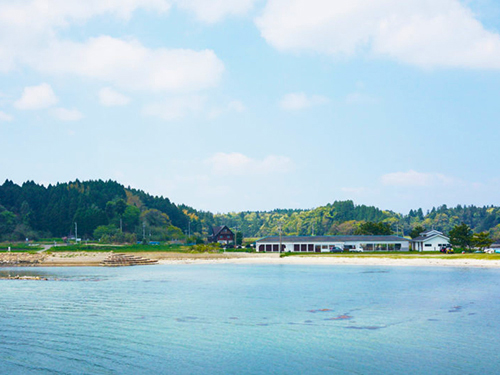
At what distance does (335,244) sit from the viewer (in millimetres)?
106188

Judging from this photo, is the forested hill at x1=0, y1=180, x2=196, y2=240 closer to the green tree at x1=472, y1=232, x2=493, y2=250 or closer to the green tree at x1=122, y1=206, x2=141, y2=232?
the green tree at x1=122, y1=206, x2=141, y2=232

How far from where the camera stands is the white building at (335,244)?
346 feet

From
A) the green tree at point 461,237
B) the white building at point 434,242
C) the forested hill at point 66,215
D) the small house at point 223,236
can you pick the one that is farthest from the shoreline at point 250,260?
the small house at point 223,236

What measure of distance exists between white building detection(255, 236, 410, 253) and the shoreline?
9.75 meters

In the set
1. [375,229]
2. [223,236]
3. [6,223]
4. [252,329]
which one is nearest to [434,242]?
[375,229]

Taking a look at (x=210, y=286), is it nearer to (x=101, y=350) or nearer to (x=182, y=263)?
(x=101, y=350)

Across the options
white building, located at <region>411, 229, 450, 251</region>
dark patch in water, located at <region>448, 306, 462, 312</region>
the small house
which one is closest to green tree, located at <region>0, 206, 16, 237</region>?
the small house

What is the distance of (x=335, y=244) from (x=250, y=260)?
85.1ft

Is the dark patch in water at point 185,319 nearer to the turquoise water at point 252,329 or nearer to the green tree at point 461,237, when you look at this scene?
the turquoise water at point 252,329

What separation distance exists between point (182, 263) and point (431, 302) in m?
57.2

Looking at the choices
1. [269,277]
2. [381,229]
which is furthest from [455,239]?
[269,277]

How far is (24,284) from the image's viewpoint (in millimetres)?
50781

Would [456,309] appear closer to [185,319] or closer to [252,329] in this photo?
[252,329]

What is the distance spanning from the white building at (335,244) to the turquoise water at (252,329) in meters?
58.7
